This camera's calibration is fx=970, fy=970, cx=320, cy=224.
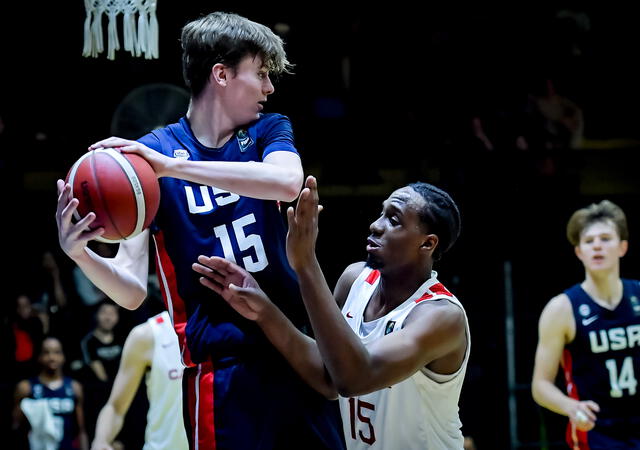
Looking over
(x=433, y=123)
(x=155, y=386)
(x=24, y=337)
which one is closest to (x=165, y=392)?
(x=155, y=386)

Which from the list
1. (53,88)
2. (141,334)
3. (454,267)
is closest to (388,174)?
(454,267)

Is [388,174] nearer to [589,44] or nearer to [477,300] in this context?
[477,300]

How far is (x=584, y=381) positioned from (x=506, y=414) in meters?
2.05

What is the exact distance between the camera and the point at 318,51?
9664 mm

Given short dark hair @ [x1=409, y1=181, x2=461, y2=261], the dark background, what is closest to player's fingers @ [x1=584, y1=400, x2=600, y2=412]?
short dark hair @ [x1=409, y1=181, x2=461, y2=261]

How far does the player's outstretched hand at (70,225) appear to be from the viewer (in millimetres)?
2756

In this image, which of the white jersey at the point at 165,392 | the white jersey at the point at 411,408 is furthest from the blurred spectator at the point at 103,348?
the white jersey at the point at 411,408

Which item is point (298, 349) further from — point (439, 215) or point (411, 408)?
point (439, 215)

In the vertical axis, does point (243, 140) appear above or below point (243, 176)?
above

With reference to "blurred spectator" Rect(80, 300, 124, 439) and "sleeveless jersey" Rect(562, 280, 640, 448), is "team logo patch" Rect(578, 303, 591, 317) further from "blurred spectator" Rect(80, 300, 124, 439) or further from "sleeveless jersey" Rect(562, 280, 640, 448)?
"blurred spectator" Rect(80, 300, 124, 439)

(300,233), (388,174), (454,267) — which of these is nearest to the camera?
(300,233)

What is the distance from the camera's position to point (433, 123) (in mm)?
9336

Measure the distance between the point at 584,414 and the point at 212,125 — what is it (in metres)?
3.00

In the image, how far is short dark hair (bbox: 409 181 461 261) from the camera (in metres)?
3.53
